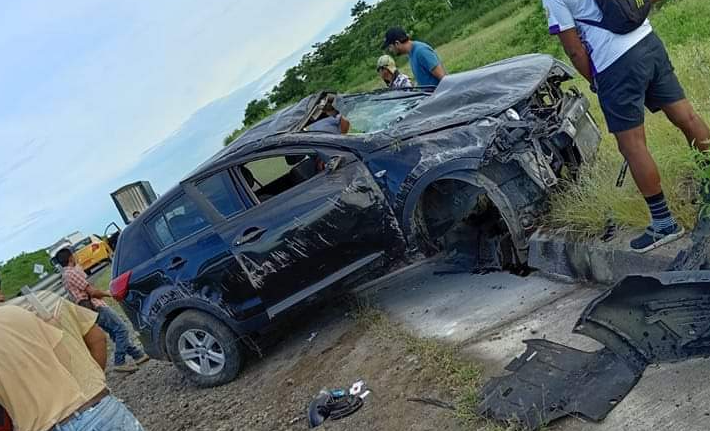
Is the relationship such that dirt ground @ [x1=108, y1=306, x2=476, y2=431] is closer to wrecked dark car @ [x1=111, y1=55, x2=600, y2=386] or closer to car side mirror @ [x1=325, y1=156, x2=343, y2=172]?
wrecked dark car @ [x1=111, y1=55, x2=600, y2=386]

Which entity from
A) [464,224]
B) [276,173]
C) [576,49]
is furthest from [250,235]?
[576,49]

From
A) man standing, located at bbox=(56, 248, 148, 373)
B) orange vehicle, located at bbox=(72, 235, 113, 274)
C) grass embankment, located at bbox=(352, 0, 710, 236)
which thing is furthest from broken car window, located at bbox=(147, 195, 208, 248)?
orange vehicle, located at bbox=(72, 235, 113, 274)

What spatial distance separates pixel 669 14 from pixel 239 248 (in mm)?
8481

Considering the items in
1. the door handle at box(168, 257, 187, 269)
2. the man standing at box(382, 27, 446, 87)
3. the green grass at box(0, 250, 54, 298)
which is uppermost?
the green grass at box(0, 250, 54, 298)

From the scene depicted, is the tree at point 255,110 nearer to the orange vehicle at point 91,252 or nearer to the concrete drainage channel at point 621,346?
the orange vehicle at point 91,252

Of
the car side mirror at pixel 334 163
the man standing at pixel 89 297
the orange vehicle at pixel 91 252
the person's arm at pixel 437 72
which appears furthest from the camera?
the orange vehicle at pixel 91 252

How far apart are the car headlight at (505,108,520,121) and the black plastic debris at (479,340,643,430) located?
1893mm

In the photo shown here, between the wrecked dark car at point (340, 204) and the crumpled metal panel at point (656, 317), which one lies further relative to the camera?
the wrecked dark car at point (340, 204)

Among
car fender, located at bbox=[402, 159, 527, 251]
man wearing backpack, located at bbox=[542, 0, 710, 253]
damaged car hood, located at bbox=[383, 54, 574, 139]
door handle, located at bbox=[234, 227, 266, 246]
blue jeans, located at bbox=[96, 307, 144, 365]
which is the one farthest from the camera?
blue jeans, located at bbox=[96, 307, 144, 365]

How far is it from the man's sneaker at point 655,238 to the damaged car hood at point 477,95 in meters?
1.59

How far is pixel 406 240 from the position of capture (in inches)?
222

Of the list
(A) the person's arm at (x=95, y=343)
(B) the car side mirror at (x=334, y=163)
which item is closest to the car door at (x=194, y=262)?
(B) the car side mirror at (x=334, y=163)

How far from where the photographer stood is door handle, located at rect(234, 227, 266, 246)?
594cm

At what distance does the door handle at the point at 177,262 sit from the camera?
6270 millimetres
